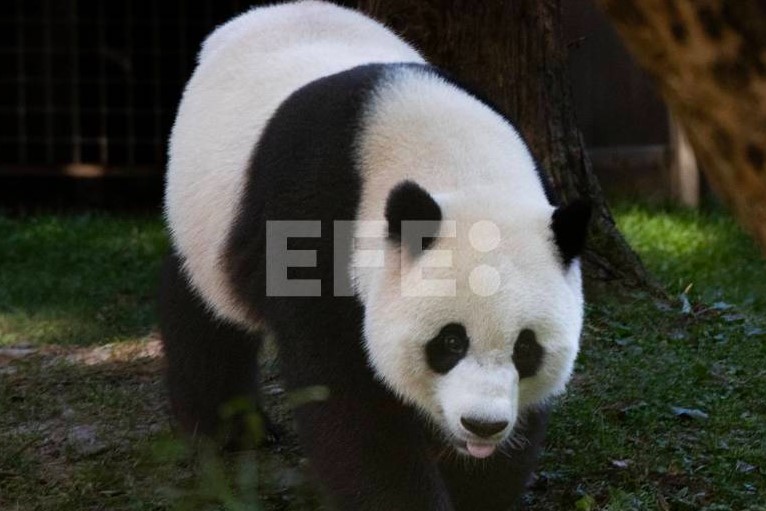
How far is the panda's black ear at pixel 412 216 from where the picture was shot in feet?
11.9

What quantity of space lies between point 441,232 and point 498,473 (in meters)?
0.81

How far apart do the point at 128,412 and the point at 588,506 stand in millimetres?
1903

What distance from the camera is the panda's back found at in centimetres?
455

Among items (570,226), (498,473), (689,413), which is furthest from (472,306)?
(689,413)

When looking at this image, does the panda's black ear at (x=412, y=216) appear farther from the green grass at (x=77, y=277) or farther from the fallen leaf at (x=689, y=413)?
the green grass at (x=77, y=277)

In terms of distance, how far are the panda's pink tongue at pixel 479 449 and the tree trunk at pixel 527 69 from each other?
2.24m

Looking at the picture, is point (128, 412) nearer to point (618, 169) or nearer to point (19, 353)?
point (19, 353)

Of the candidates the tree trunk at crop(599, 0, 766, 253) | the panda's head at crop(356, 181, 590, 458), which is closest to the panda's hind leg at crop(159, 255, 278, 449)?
the panda's head at crop(356, 181, 590, 458)

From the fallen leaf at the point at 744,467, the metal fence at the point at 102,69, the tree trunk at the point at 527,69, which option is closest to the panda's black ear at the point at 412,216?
the fallen leaf at the point at 744,467

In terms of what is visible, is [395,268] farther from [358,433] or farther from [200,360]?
[200,360]

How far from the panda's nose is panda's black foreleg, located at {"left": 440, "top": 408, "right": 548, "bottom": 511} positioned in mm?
532

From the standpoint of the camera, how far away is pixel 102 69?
35.9ft

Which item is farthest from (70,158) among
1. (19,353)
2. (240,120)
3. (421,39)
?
(240,120)

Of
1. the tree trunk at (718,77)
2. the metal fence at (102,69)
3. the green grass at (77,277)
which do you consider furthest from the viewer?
the metal fence at (102,69)
